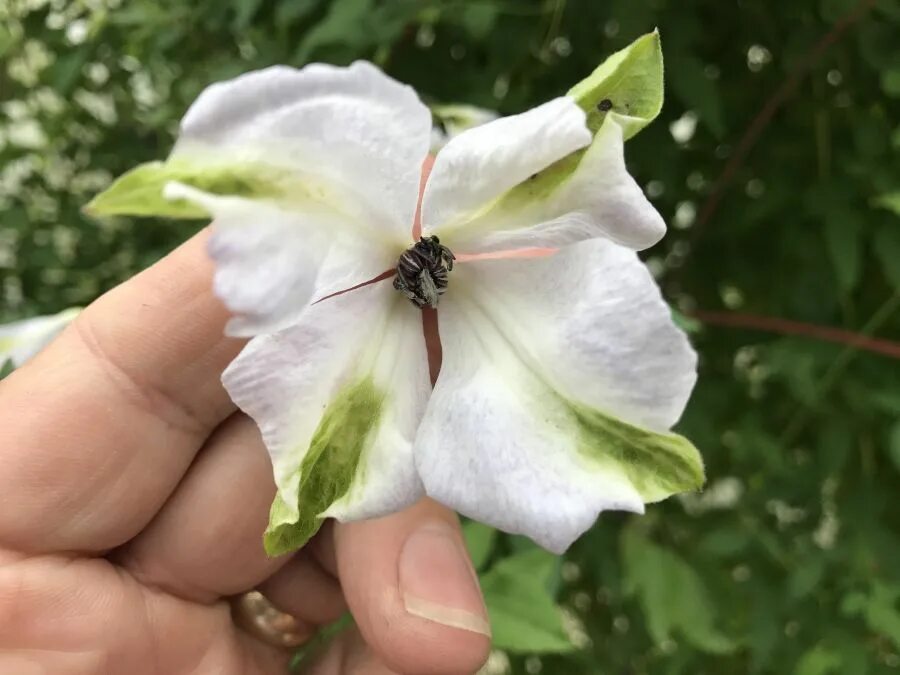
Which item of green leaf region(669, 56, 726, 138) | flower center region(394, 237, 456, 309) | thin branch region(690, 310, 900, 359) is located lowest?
thin branch region(690, 310, 900, 359)

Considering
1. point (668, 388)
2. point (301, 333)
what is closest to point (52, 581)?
point (301, 333)

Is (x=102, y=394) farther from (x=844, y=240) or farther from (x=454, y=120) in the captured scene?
(x=844, y=240)

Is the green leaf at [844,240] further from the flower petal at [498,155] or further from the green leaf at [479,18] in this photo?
the flower petal at [498,155]

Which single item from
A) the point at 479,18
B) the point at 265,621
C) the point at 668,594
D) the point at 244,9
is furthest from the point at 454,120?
the point at 668,594

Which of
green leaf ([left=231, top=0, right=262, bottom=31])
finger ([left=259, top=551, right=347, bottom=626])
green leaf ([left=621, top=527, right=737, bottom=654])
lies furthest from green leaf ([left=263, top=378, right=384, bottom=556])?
green leaf ([left=621, top=527, right=737, bottom=654])

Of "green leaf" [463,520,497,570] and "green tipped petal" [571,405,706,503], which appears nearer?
"green tipped petal" [571,405,706,503]

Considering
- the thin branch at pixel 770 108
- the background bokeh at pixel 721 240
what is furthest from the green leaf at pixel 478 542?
the thin branch at pixel 770 108

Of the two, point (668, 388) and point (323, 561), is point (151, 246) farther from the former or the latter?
point (668, 388)

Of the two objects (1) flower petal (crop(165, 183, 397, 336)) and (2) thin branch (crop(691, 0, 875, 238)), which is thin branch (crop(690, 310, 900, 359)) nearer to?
(2) thin branch (crop(691, 0, 875, 238))
